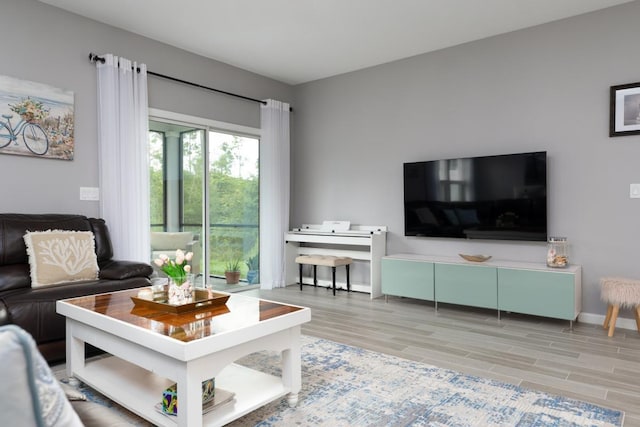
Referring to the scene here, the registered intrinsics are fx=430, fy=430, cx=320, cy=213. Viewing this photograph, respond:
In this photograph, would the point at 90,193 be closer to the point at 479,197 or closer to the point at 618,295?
the point at 479,197

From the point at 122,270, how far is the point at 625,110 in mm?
4342

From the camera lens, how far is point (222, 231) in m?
5.25

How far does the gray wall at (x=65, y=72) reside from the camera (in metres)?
3.48

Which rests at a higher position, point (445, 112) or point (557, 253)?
point (445, 112)

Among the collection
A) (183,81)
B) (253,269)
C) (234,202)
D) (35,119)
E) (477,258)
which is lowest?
(253,269)

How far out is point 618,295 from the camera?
3.37m

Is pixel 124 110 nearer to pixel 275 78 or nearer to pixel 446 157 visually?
pixel 275 78

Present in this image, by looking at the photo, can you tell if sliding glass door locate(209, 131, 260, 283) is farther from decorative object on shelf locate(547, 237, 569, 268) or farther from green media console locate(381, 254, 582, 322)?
decorative object on shelf locate(547, 237, 569, 268)

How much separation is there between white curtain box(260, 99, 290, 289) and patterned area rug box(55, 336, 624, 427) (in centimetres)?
279

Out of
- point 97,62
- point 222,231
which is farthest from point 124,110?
point 222,231

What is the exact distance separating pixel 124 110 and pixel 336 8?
86.1 inches

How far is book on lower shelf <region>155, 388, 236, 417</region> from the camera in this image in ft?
6.29

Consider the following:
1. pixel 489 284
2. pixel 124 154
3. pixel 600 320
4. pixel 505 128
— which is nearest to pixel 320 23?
pixel 505 128

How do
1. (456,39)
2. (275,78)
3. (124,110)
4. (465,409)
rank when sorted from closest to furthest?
1. (465,409)
2. (124,110)
3. (456,39)
4. (275,78)
